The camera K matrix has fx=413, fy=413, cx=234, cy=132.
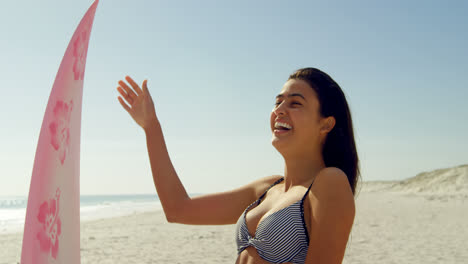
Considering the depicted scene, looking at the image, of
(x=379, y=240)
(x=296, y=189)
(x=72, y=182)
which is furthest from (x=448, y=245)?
(x=72, y=182)

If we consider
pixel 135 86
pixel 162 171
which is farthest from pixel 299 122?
pixel 135 86

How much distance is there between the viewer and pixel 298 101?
1744mm

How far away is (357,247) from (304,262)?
7.04 metres

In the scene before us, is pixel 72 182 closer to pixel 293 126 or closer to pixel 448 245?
pixel 293 126

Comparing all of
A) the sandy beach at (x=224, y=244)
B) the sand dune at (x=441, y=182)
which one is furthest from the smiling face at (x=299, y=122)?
the sand dune at (x=441, y=182)

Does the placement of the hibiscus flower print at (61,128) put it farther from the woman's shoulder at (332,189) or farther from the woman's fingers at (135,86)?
the woman's shoulder at (332,189)

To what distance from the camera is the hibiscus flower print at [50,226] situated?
1491 millimetres

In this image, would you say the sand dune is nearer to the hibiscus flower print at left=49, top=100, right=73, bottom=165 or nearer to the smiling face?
the smiling face

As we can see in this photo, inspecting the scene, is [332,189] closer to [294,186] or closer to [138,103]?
[294,186]

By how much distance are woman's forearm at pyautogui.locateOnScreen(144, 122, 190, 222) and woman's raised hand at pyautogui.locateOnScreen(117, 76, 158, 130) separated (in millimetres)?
37

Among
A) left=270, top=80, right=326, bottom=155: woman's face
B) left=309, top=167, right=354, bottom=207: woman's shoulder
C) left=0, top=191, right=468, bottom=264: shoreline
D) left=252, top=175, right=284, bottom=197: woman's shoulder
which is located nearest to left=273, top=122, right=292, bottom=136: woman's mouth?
left=270, top=80, right=326, bottom=155: woman's face

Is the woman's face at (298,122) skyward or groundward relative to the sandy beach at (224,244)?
→ skyward

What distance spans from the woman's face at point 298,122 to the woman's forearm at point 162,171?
55 centimetres

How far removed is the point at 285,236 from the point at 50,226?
2.90ft
